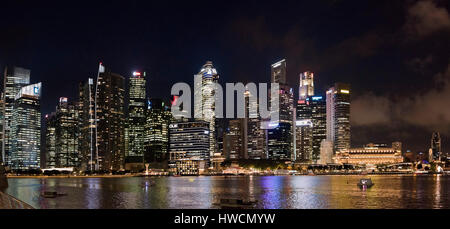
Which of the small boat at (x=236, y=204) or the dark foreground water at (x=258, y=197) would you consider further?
the dark foreground water at (x=258, y=197)

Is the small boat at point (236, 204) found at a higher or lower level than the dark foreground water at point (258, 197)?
higher

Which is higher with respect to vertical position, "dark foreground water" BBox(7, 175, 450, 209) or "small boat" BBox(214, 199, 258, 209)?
"small boat" BBox(214, 199, 258, 209)

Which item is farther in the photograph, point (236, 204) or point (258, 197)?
point (258, 197)

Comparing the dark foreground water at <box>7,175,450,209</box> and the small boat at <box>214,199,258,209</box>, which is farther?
the dark foreground water at <box>7,175,450,209</box>

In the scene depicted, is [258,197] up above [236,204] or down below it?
below
